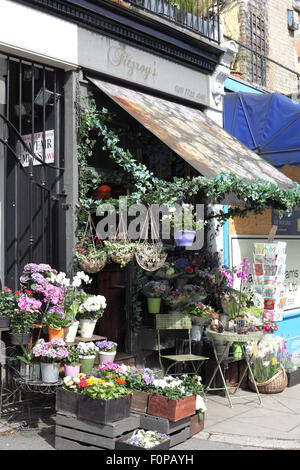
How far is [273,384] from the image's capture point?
7637 mm

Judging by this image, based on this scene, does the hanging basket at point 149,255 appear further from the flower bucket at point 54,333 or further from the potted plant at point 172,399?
the potted plant at point 172,399

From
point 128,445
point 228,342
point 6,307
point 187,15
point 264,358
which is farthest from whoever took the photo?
point 187,15

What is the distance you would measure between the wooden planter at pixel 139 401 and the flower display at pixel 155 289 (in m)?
2.09

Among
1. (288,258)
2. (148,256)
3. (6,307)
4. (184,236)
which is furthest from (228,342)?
(288,258)

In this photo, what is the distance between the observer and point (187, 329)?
7672 mm

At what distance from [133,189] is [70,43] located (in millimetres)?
2045

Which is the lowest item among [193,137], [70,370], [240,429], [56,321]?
[240,429]

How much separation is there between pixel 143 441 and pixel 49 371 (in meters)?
1.24

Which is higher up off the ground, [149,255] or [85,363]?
[149,255]

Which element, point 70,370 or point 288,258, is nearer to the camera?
point 70,370

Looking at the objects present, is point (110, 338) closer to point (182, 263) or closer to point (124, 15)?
point (182, 263)

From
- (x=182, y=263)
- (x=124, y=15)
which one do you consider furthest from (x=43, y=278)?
(x=124, y=15)

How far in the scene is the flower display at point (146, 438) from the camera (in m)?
4.84

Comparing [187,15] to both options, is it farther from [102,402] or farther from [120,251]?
[102,402]
